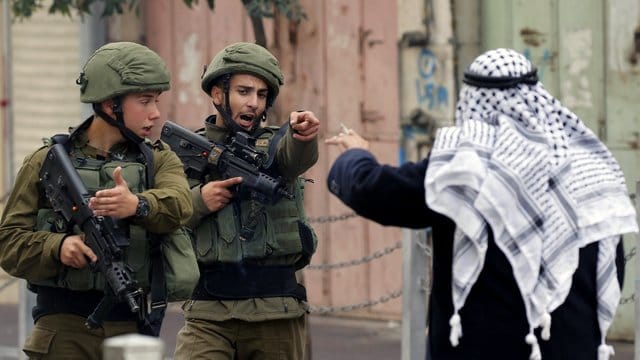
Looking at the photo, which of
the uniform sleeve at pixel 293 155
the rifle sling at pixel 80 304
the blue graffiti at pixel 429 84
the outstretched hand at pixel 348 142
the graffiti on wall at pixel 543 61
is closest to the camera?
the outstretched hand at pixel 348 142

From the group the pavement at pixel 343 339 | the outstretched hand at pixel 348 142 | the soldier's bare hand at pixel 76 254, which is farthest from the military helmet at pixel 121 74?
the pavement at pixel 343 339

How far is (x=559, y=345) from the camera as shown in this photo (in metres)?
4.89

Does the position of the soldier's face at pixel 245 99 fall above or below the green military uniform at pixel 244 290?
above

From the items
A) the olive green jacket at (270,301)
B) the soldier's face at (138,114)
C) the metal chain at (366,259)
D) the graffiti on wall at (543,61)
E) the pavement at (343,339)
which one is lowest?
the pavement at (343,339)

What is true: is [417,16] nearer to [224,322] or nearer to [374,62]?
[374,62]

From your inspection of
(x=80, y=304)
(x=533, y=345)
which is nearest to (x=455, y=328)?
(x=533, y=345)

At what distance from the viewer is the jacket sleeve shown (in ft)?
19.4

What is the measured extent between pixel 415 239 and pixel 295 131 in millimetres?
2130

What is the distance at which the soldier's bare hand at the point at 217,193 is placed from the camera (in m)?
6.59

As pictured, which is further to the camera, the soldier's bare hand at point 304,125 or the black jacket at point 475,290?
the soldier's bare hand at point 304,125

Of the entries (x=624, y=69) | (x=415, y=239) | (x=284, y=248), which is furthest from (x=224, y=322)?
(x=624, y=69)

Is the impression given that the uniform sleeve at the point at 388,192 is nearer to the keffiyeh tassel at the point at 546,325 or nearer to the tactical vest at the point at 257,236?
the keffiyeh tassel at the point at 546,325

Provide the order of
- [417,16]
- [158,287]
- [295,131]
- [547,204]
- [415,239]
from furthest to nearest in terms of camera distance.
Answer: [417,16] → [415,239] → [295,131] → [158,287] → [547,204]

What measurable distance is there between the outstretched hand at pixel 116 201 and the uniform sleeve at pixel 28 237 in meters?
0.22
